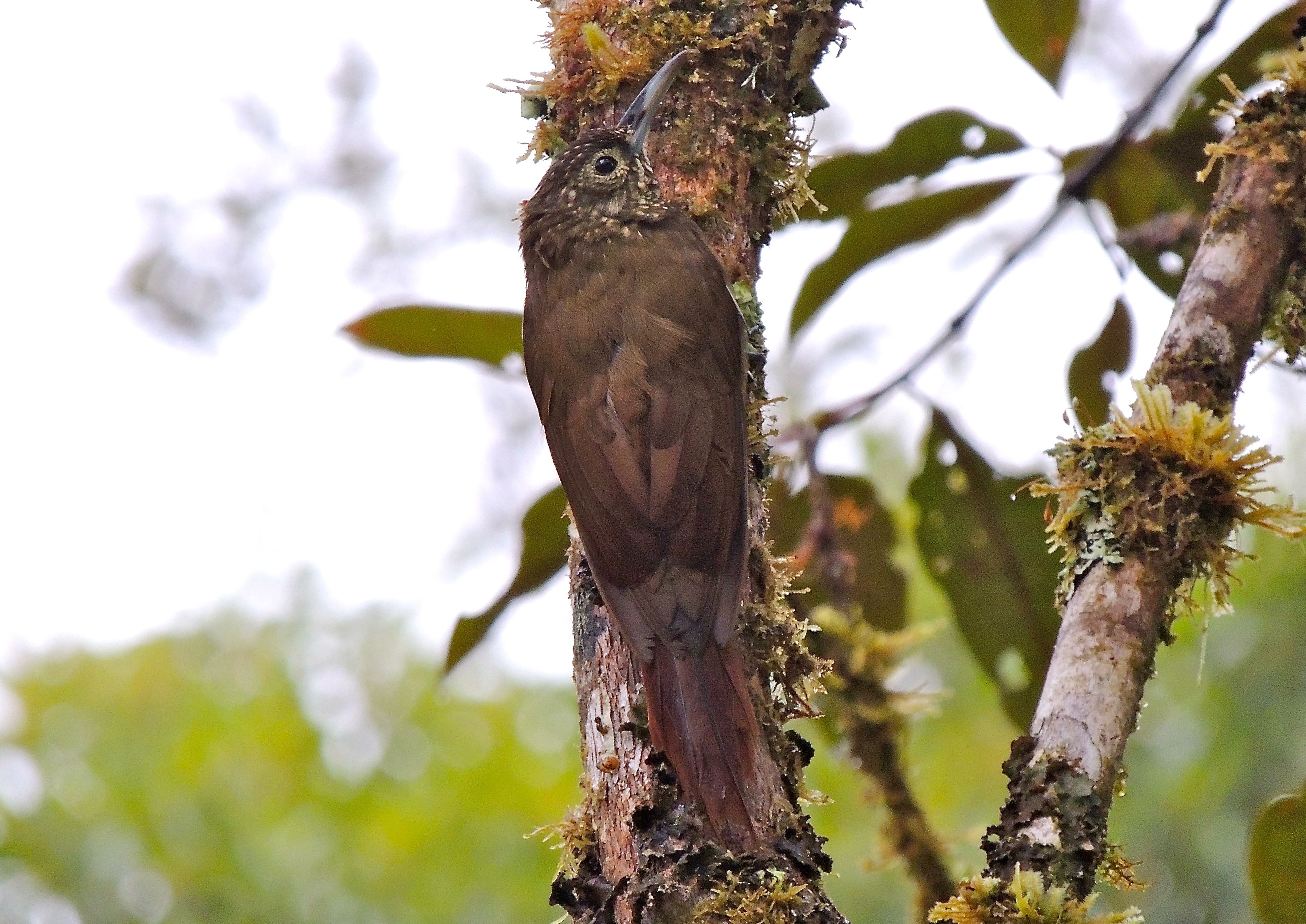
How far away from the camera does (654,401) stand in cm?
298

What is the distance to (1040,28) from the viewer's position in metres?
3.78

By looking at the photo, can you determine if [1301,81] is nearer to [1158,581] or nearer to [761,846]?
[1158,581]

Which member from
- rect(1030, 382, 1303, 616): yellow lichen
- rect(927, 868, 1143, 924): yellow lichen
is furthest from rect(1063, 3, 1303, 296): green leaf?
rect(927, 868, 1143, 924): yellow lichen

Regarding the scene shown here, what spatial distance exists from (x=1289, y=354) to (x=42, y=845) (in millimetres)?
5476

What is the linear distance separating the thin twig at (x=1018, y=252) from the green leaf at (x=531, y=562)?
81cm

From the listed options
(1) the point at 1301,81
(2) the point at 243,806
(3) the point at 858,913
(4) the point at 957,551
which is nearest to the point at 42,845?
(2) the point at 243,806

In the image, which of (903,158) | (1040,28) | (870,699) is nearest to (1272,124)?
(1040,28)

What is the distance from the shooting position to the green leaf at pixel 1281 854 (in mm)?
2668

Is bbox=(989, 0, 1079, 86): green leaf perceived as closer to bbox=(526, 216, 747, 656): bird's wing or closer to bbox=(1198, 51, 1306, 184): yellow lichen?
bbox=(1198, 51, 1306, 184): yellow lichen

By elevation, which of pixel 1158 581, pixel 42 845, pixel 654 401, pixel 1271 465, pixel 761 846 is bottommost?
pixel 761 846

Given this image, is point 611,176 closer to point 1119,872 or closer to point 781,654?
point 781,654

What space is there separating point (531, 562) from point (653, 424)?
0.76m

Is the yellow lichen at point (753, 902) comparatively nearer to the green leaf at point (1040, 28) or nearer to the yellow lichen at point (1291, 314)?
the yellow lichen at point (1291, 314)

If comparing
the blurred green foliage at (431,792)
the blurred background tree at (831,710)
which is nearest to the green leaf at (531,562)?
the blurred background tree at (831,710)
